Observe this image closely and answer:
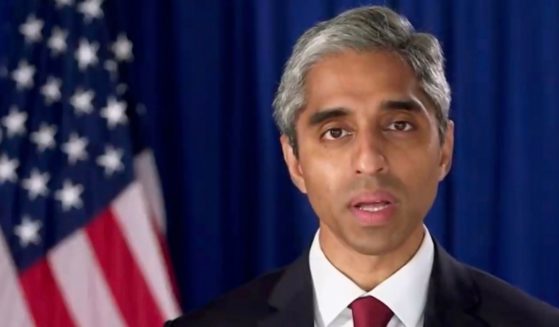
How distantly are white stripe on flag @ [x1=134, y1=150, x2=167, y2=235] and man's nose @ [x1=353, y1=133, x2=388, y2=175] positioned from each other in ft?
3.59

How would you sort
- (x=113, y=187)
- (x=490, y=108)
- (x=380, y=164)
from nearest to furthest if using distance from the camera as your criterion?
(x=380, y=164) < (x=113, y=187) < (x=490, y=108)

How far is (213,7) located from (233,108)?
0.94ft

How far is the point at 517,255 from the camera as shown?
2760 millimetres

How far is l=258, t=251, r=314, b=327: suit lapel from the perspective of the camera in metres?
1.70

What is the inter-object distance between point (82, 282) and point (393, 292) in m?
1.11

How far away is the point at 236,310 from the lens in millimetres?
1749

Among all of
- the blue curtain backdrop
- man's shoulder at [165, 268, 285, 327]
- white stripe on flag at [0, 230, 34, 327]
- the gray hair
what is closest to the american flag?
white stripe on flag at [0, 230, 34, 327]

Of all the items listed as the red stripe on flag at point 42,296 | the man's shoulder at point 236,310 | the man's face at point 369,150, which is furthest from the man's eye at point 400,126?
the red stripe on flag at point 42,296

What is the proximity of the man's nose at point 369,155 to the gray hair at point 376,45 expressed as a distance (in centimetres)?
14

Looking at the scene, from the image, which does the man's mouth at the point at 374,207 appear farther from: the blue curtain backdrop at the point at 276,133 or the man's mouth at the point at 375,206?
the blue curtain backdrop at the point at 276,133

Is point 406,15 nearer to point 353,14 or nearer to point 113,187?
point 113,187

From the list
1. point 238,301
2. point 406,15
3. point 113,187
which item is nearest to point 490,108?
point 406,15

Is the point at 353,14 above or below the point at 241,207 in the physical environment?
above

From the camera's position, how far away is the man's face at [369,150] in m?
1.58
